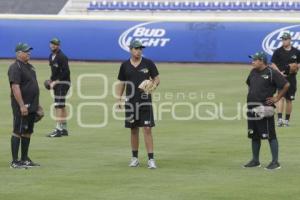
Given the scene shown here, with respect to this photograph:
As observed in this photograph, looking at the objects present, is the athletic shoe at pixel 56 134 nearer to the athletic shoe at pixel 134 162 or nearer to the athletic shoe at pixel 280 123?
the athletic shoe at pixel 134 162

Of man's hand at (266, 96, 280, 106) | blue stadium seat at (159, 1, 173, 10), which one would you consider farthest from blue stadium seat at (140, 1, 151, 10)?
man's hand at (266, 96, 280, 106)

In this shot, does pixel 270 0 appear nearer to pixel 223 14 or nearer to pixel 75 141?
pixel 223 14

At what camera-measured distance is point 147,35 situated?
40062 mm

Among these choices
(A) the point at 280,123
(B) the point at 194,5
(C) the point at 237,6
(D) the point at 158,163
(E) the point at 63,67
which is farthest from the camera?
(B) the point at 194,5

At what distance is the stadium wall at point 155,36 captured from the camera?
38.5 meters

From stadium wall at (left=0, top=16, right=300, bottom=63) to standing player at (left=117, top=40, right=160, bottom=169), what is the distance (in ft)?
76.8

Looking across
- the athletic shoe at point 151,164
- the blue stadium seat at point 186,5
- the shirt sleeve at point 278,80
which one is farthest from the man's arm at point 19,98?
the blue stadium seat at point 186,5

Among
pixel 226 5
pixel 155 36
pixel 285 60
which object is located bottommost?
pixel 285 60

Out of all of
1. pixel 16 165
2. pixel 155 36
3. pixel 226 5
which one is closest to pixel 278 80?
pixel 16 165

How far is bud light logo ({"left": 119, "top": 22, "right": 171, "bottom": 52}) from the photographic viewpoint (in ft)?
131

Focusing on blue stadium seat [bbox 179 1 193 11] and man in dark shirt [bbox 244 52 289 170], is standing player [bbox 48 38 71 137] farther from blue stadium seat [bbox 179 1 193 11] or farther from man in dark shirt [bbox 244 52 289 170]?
blue stadium seat [bbox 179 1 193 11]

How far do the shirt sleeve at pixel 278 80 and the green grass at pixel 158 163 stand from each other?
4.52 feet

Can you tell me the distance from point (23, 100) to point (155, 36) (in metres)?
26.1

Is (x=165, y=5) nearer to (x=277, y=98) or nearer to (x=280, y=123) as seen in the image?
(x=280, y=123)
